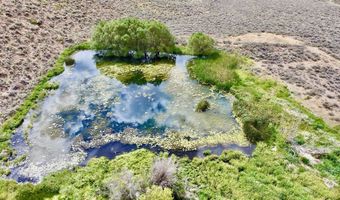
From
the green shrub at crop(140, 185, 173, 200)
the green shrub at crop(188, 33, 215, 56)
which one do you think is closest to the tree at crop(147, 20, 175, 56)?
the green shrub at crop(188, 33, 215, 56)

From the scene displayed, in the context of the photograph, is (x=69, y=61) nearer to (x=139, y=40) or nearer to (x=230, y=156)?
(x=139, y=40)

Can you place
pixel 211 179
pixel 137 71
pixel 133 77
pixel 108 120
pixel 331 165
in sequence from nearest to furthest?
pixel 211 179 → pixel 331 165 → pixel 108 120 → pixel 133 77 → pixel 137 71

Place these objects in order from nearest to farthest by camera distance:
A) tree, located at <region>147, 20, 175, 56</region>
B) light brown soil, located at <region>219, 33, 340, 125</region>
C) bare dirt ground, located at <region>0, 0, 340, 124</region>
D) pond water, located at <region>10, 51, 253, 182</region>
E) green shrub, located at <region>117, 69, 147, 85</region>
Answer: pond water, located at <region>10, 51, 253, 182</region>
light brown soil, located at <region>219, 33, 340, 125</region>
bare dirt ground, located at <region>0, 0, 340, 124</region>
green shrub, located at <region>117, 69, 147, 85</region>
tree, located at <region>147, 20, 175, 56</region>

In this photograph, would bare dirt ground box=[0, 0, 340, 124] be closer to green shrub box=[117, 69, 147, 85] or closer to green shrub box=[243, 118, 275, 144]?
green shrub box=[243, 118, 275, 144]

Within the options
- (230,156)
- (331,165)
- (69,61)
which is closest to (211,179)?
(230,156)

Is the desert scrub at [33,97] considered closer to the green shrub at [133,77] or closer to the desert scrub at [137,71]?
the desert scrub at [137,71]

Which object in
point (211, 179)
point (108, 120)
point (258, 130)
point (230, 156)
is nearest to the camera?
point (211, 179)
